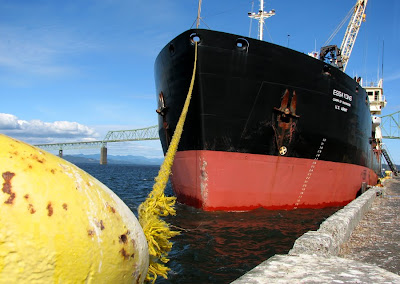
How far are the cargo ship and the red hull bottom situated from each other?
1.0 inches

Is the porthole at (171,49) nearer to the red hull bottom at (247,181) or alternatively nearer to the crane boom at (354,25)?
the red hull bottom at (247,181)

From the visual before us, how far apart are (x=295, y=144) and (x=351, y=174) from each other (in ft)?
12.8

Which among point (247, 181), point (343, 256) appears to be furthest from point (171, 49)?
point (343, 256)

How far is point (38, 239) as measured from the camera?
1403mm

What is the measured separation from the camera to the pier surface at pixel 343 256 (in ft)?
8.79

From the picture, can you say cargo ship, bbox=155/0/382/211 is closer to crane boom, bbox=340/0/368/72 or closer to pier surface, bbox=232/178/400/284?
pier surface, bbox=232/178/400/284

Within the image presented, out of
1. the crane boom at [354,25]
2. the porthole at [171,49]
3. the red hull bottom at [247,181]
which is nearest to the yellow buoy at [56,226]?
the red hull bottom at [247,181]

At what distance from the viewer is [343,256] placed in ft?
14.0

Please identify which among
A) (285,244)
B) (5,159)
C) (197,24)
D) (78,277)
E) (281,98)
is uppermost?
(197,24)

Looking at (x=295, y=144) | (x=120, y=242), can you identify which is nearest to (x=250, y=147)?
(x=295, y=144)

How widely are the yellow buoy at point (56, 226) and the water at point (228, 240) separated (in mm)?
1661

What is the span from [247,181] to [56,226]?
693cm

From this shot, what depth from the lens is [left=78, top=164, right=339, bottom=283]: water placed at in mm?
4680

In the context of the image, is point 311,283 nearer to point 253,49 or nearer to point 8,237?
point 8,237
